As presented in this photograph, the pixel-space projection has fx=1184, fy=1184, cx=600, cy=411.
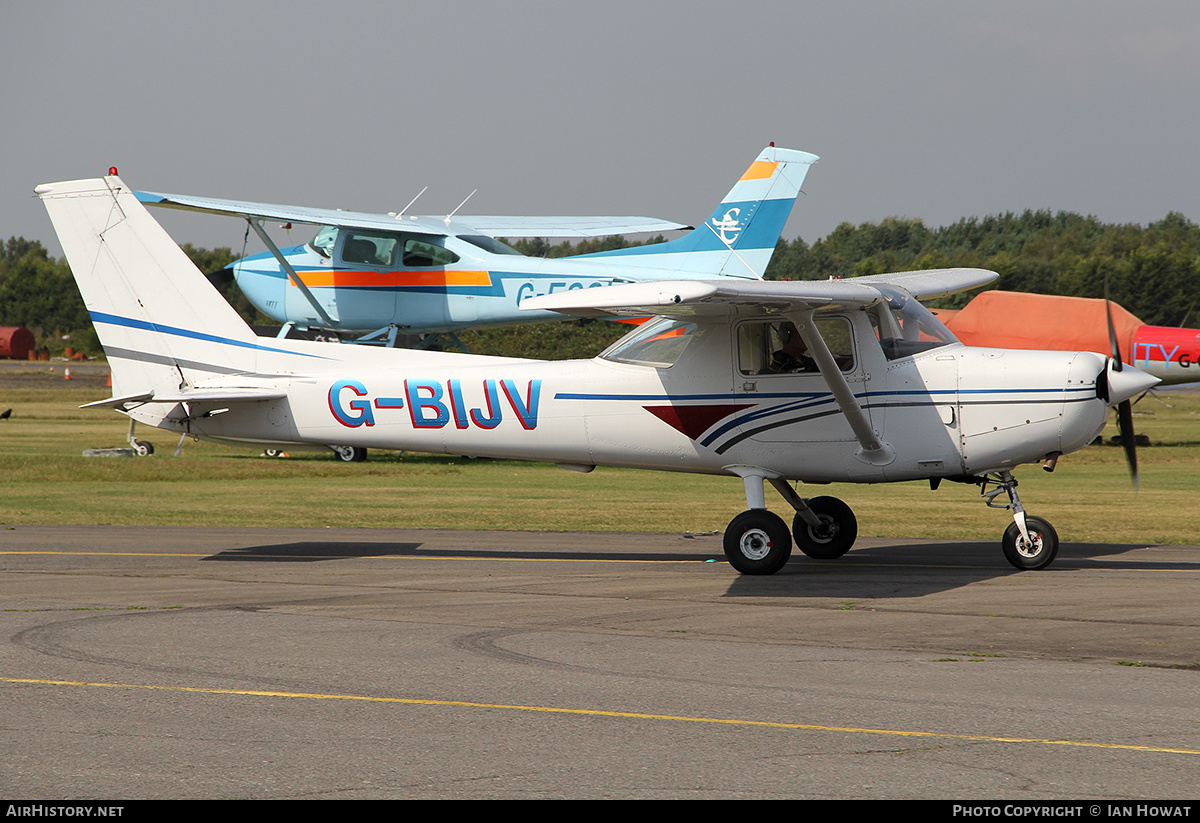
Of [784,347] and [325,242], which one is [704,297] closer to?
[784,347]

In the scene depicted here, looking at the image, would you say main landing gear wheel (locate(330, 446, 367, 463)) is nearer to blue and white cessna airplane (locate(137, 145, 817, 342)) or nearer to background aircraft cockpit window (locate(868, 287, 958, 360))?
blue and white cessna airplane (locate(137, 145, 817, 342))

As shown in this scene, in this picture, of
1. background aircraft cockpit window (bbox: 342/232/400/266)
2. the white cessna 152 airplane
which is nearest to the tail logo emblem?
background aircraft cockpit window (bbox: 342/232/400/266)

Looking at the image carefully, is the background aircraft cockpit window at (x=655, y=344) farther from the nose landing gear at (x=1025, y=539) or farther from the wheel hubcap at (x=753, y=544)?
the nose landing gear at (x=1025, y=539)

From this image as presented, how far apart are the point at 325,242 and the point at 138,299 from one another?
14.6 m

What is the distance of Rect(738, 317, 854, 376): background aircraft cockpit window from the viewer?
11477mm

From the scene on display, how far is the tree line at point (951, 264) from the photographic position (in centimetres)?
6565

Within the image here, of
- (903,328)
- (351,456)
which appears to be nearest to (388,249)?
(351,456)

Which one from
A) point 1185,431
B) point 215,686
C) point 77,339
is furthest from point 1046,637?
point 77,339

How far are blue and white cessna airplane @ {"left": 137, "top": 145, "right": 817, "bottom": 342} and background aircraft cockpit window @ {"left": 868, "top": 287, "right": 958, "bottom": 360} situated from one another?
43.7 ft

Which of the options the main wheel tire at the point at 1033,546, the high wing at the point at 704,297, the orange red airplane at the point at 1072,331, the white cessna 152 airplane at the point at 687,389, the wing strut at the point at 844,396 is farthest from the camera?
the orange red airplane at the point at 1072,331

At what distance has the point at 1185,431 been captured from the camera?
3697cm

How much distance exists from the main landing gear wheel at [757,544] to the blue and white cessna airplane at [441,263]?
13.8m

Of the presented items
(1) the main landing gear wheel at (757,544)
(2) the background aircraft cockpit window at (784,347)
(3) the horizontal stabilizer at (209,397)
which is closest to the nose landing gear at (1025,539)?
(2) the background aircraft cockpit window at (784,347)
